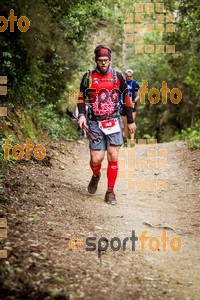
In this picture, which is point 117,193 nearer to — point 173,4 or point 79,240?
point 79,240

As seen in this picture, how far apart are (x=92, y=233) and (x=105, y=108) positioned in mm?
2377

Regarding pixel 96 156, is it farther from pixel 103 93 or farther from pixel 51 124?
pixel 51 124

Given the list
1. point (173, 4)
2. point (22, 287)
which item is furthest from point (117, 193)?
point (173, 4)

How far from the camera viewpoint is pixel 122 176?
9750 mm

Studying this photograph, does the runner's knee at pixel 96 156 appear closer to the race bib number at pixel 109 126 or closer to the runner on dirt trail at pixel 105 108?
the runner on dirt trail at pixel 105 108

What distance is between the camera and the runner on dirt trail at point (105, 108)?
22.5 feet

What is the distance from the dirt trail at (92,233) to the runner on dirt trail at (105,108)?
0.78 meters

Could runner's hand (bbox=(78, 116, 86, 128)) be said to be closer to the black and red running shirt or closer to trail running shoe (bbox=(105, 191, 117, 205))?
the black and red running shirt

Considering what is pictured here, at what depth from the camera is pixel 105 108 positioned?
6969 mm

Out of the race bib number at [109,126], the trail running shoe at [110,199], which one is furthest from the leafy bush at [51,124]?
the trail running shoe at [110,199]

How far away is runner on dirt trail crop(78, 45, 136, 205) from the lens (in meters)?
6.85

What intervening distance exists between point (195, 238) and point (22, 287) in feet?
9.58

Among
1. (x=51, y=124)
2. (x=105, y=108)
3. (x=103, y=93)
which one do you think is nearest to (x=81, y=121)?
(x=105, y=108)

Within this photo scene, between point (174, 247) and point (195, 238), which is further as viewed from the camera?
point (195, 238)
